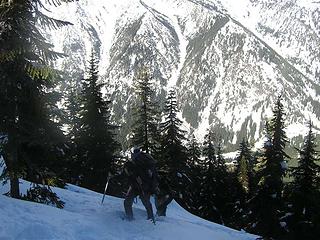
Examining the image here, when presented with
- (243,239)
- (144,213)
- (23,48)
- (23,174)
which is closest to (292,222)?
(243,239)

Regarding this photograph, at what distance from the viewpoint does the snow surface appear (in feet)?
41.6

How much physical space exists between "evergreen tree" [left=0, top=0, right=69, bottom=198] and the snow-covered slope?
229 cm

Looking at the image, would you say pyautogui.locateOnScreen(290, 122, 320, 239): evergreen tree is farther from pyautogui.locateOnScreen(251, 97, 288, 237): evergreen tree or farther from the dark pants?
the dark pants

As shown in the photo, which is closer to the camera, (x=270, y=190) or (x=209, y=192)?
(x=270, y=190)

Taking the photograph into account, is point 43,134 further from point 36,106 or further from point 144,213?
point 144,213

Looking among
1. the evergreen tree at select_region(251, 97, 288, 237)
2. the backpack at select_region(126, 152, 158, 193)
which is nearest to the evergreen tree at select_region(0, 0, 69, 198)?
the backpack at select_region(126, 152, 158, 193)

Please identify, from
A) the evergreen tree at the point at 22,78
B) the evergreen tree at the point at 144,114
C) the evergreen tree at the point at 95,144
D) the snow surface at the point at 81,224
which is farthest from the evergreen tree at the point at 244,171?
the evergreen tree at the point at 22,78

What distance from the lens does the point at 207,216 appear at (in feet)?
170

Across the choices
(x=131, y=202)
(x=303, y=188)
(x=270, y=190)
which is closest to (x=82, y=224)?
(x=131, y=202)

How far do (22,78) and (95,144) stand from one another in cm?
2119

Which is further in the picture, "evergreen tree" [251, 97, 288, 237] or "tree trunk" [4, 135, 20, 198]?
"evergreen tree" [251, 97, 288, 237]

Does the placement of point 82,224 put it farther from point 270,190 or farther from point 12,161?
point 270,190

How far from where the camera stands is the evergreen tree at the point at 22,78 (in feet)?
50.4

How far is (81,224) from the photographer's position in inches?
560
